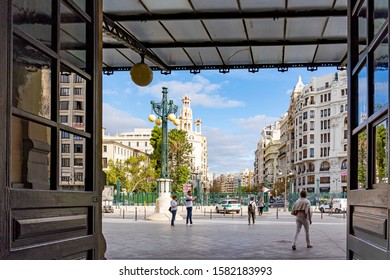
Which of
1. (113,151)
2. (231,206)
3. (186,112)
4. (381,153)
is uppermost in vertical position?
(186,112)

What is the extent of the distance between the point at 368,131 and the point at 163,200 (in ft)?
71.5

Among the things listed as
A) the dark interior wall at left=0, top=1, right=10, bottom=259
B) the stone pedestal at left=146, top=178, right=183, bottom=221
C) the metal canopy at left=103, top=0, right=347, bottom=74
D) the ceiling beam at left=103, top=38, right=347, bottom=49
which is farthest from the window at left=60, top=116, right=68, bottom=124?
the stone pedestal at left=146, top=178, right=183, bottom=221

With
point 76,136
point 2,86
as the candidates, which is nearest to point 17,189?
point 2,86

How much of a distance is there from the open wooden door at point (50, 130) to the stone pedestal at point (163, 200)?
67.0ft

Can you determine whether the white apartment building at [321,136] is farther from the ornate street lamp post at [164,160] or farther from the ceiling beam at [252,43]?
the ceiling beam at [252,43]

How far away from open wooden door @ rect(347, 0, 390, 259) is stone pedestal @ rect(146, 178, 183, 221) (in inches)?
811

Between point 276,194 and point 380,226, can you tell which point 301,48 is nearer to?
point 380,226

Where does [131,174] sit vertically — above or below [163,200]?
below

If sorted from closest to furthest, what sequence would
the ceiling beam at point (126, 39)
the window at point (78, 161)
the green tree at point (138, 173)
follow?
the window at point (78, 161) → the ceiling beam at point (126, 39) → the green tree at point (138, 173)

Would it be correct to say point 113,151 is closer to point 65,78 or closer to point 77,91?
point 77,91

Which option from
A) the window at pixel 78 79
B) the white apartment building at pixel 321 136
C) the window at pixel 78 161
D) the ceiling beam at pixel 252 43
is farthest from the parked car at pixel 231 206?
the white apartment building at pixel 321 136

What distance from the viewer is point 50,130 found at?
3.06 metres

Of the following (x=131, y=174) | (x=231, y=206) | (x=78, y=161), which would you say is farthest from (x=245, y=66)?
(x=131, y=174)

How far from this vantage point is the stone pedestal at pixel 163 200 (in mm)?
24438
